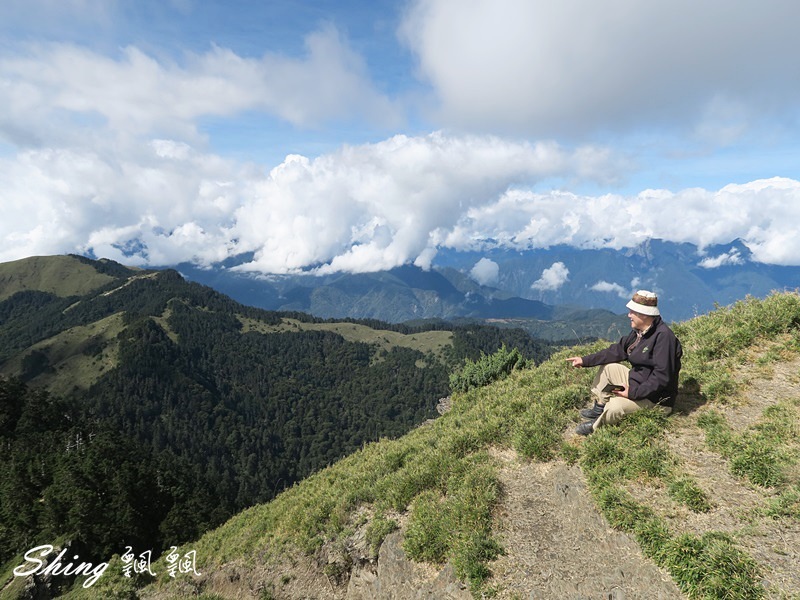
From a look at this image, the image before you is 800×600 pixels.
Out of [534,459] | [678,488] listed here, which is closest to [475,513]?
[534,459]

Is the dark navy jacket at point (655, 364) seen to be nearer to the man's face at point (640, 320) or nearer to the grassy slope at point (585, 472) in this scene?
the man's face at point (640, 320)

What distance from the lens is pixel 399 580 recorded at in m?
10.7

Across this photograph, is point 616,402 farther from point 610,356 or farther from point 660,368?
point 660,368

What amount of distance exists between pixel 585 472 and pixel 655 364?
336 centimetres

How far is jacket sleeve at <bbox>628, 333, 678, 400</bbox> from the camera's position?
9867 millimetres

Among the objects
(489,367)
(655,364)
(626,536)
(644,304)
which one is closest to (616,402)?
(655,364)

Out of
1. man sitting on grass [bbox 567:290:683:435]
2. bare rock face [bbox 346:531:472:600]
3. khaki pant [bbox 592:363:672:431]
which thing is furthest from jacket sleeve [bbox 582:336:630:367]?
bare rock face [bbox 346:531:472:600]

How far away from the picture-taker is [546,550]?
9266 millimetres

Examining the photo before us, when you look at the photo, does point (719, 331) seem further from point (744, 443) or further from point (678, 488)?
point (678, 488)

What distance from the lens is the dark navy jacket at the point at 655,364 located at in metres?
9.90

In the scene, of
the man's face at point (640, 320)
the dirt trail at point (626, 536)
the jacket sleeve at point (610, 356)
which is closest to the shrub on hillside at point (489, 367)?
the jacket sleeve at point (610, 356)

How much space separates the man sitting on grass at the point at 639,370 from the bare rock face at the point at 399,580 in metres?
5.44

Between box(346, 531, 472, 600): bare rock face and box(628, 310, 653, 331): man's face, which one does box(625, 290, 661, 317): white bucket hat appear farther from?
box(346, 531, 472, 600): bare rock face

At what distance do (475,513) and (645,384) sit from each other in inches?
218
